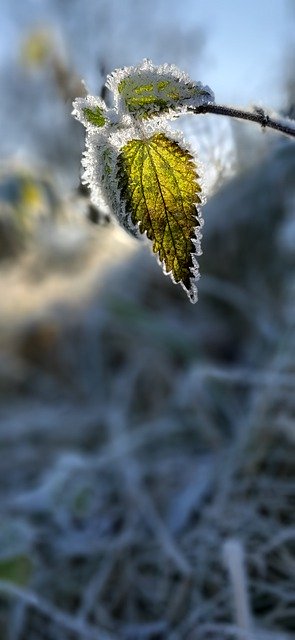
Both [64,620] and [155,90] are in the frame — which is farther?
[64,620]

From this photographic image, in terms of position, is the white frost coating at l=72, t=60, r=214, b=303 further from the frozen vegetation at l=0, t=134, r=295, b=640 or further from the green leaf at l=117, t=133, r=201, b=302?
the frozen vegetation at l=0, t=134, r=295, b=640

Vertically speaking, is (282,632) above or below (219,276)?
below

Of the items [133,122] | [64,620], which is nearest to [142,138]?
[133,122]

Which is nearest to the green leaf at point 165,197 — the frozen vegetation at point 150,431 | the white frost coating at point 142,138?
the white frost coating at point 142,138

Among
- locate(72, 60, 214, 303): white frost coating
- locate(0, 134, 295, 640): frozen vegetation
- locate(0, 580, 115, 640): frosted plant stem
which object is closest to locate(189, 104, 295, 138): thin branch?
locate(72, 60, 214, 303): white frost coating

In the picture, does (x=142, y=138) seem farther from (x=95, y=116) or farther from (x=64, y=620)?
(x=64, y=620)

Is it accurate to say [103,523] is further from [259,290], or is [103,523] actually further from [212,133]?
[259,290]

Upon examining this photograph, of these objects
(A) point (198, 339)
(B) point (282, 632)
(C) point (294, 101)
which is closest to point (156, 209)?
(C) point (294, 101)
